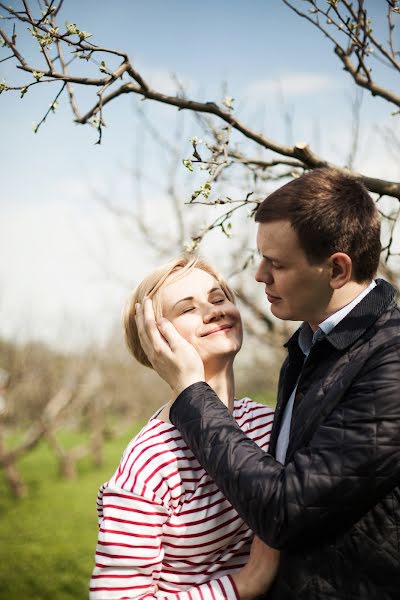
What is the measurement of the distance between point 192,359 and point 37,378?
1863 centimetres

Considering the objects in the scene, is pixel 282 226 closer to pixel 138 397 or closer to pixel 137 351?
pixel 137 351

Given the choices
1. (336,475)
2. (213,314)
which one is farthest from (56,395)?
(336,475)

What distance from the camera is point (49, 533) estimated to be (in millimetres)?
13867

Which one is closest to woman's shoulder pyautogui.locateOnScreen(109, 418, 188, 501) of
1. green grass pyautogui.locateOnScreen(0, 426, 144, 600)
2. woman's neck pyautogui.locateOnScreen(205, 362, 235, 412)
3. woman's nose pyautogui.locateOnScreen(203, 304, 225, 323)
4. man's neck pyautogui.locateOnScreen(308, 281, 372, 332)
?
woman's neck pyautogui.locateOnScreen(205, 362, 235, 412)

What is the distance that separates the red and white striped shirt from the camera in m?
1.88

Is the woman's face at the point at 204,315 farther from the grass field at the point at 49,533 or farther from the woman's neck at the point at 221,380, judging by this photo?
the grass field at the point at 49,533

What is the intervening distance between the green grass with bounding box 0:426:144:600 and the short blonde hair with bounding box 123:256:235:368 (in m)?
7.00

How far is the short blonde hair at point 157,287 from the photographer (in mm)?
2375

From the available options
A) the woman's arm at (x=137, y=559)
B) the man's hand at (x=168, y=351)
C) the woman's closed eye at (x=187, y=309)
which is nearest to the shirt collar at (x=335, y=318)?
the man's hand at (x=168, y=351)

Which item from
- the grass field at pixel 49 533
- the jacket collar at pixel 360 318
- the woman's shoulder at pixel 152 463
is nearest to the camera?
the jacket collar at pixel 360 318

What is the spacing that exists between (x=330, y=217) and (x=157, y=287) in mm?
783

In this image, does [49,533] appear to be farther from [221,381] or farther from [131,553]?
[131,553]

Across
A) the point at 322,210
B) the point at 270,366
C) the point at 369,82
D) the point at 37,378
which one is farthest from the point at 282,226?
the point at 37,378

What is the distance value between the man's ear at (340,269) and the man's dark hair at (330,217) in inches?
0.7
